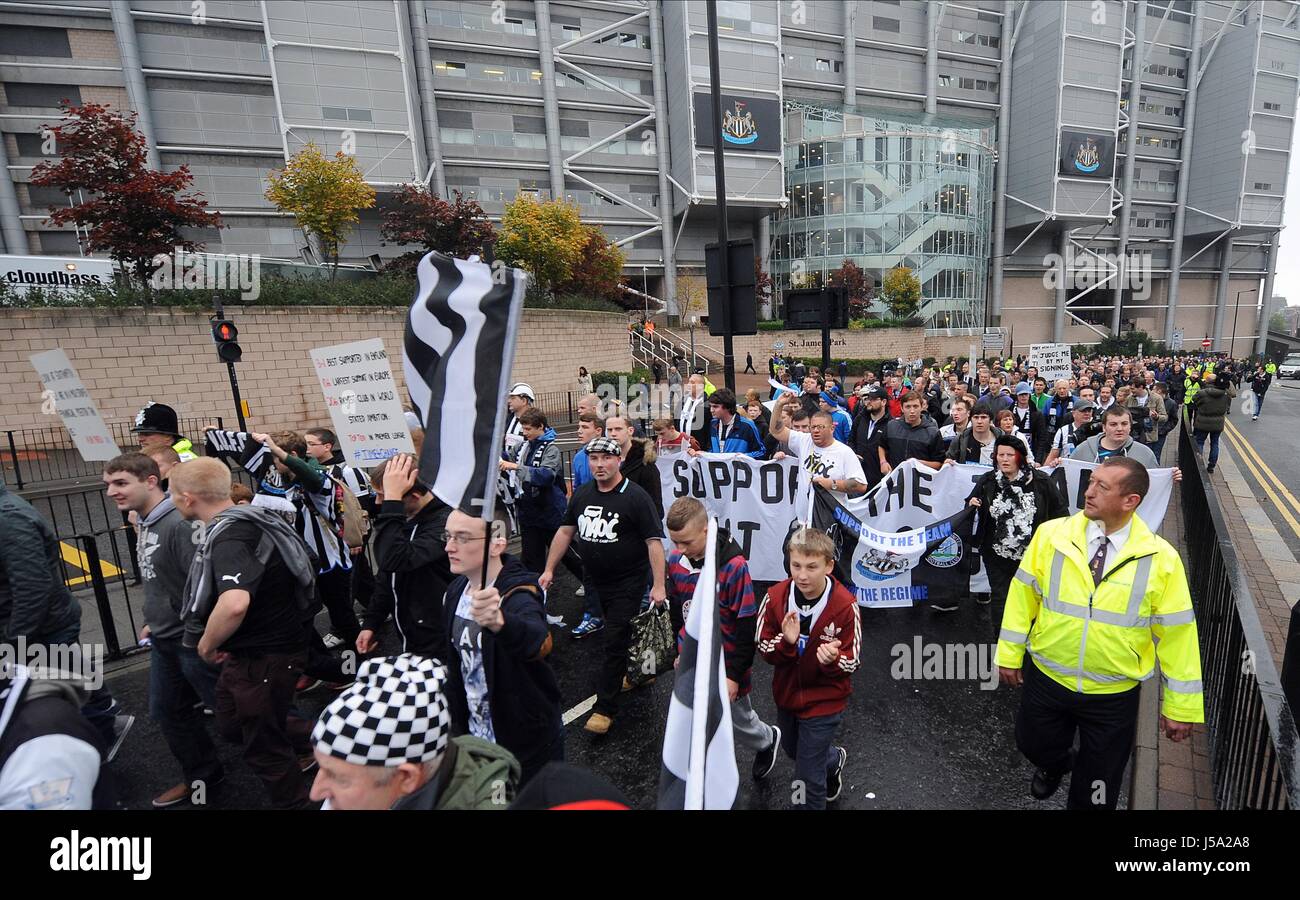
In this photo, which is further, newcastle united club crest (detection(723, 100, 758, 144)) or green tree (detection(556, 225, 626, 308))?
newcastle united club crest (detection(723, 100, 758, 144))

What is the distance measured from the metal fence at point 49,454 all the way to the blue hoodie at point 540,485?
34.3ft

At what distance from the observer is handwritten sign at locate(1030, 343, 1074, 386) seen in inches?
560

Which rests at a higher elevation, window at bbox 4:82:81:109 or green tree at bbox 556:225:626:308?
window at bbox 4:82:81:109

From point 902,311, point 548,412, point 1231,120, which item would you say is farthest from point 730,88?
point 1231,120

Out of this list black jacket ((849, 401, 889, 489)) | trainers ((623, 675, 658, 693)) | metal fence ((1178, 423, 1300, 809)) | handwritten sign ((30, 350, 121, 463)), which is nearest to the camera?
metal fence ((1178, 423, 1300, 809))

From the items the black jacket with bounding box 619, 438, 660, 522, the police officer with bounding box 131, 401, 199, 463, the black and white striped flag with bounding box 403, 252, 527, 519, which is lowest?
the black jacket with bounding box 619, 438, 660, 522

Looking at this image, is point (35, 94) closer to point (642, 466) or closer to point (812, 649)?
point (642, 466)

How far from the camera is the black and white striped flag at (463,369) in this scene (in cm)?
223

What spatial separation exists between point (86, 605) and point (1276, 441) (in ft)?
85.8

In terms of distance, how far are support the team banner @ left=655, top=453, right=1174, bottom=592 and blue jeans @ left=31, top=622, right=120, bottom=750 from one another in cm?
459

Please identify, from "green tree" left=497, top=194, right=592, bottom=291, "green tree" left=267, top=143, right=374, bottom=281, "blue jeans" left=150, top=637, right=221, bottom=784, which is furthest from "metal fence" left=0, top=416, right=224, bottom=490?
"green tree" left=497, top=194, right=592, bottom=291

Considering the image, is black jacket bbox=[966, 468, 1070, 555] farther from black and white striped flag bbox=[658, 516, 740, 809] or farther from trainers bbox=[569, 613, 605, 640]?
black and white striped flag bbox=[658, 516, 740, 809]

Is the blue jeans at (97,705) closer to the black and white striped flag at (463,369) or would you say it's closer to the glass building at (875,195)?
the black and white striped flag at (463,369)

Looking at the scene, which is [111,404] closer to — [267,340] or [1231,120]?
[267,340]
